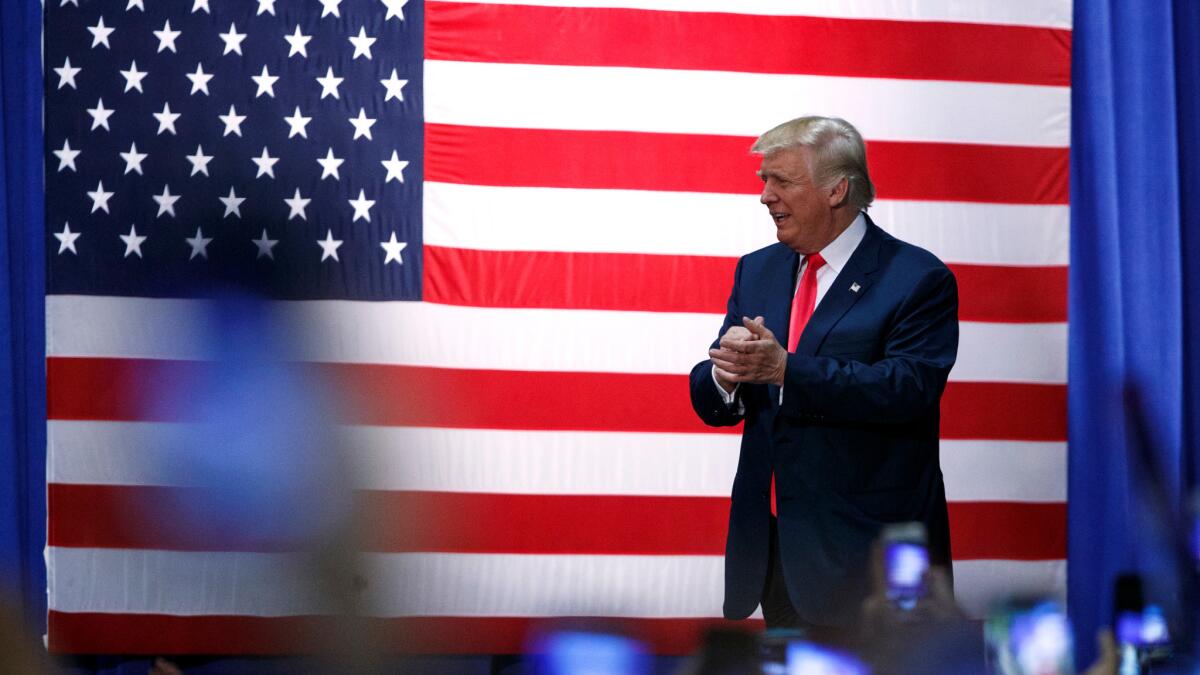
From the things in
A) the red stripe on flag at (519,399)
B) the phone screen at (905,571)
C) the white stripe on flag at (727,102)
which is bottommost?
the phone screen at (905,571)

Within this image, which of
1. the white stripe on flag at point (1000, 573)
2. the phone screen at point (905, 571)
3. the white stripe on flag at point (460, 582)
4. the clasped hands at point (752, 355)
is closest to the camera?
the phone screen at point (905, 571)

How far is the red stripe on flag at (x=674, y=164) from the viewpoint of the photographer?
2908mm

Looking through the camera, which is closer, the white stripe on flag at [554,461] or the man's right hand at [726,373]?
the man's right hand at [726,373]

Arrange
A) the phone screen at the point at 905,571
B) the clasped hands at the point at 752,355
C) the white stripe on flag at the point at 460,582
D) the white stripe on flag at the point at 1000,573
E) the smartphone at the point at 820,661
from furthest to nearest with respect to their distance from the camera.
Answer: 1. the white stripe on flag at the point at 1000,573
2. the white stripe on flag at the point at 460,582
3. the clasped hands at the point at 752,355
4. the phone screen at the point at 905,571
5. the smartphone at the point at 820,661

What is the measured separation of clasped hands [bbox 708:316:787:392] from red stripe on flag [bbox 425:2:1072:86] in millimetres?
1340

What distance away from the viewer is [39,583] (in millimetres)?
2924

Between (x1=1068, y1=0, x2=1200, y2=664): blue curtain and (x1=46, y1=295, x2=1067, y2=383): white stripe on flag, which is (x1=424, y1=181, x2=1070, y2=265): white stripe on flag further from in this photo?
(x1=1068, y1=0, x2=1200, y2=664): blue curtain

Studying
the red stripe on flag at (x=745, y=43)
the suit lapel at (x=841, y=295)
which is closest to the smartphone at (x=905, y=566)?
the suit lapel at (x=841, y=295)

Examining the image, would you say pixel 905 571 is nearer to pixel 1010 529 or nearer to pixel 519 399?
pixel 519 399

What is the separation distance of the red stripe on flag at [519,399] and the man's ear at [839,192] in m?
1.04

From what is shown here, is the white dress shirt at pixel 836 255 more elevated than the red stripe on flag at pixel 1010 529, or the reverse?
the white dress shirt at pixel 836 255

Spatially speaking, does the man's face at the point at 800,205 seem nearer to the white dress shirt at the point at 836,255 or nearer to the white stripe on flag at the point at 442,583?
the white dress shirt at the point at 836,255

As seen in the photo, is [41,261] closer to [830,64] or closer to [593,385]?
[593,385]

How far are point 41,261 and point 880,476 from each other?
2.15m
